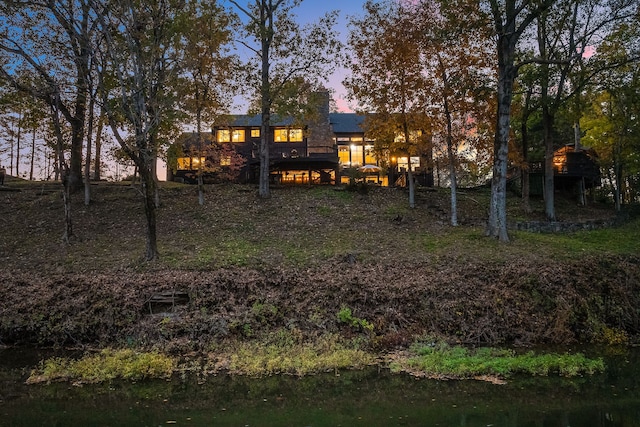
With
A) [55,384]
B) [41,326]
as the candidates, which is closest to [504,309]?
[55,384]

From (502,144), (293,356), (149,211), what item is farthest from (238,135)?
(293,356)

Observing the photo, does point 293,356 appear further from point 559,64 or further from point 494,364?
point 559,64

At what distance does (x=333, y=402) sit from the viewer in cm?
848

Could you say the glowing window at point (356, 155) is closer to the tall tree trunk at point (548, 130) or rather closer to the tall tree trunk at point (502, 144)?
the tall tree trunk at point (548, 130)

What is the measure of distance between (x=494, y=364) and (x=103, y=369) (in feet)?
28.7

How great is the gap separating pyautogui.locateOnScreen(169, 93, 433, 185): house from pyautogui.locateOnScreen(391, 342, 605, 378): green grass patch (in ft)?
73.9

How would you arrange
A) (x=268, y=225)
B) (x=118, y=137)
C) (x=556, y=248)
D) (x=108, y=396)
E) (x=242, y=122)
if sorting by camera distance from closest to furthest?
(x=108, y=396), (x=118, y=137), (x=556, y=248), (x=268, y=225), (x=242, y=122)

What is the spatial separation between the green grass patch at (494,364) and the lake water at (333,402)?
0.40 meters

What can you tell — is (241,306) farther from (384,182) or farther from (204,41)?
(384,182)

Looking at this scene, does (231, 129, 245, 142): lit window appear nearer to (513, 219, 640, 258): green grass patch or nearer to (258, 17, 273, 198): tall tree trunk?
(258, 17, 273, 198): tall tree trunk

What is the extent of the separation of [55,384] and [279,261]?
28.0 ft

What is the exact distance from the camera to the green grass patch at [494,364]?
32.5 ft

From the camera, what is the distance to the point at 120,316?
13.0 metres

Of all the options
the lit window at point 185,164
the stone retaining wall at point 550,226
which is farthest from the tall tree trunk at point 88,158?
the stone retaining wall at point 550,226
